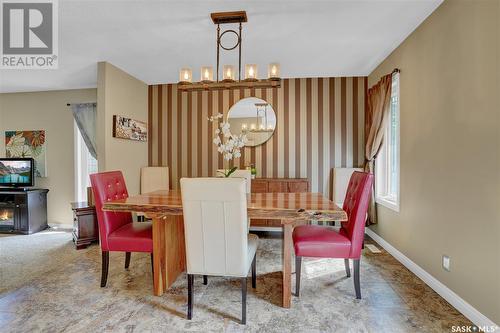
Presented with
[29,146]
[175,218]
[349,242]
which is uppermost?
[29,146]

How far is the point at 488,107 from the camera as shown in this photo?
1709mm

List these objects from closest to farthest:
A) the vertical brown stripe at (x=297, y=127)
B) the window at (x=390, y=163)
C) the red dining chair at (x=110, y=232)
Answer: the red dining chair at (x=110, y=232), the window at (x=390, y=163), the vertical brown stripe at (x=297, y=127)

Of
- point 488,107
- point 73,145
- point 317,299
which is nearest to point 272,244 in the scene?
point 317,299

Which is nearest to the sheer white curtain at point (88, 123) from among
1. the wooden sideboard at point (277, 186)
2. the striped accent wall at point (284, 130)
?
the striped accent wall at point (284, 130)

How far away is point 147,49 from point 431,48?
10.0 feet

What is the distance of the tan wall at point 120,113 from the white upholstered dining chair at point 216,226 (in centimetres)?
227

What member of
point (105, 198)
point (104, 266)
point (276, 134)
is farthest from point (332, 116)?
point (104, 266)

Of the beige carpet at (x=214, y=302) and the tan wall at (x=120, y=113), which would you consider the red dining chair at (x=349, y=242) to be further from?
the tan wall at (x=120, y=113)

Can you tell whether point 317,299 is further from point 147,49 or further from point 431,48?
point 147,49

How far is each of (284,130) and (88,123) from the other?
11.1ft

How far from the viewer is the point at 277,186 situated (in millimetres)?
3891

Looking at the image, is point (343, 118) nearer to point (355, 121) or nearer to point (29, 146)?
point (355, 121)

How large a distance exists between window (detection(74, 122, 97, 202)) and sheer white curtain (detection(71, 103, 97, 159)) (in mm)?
271

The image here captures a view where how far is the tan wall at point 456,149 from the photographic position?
168cm
